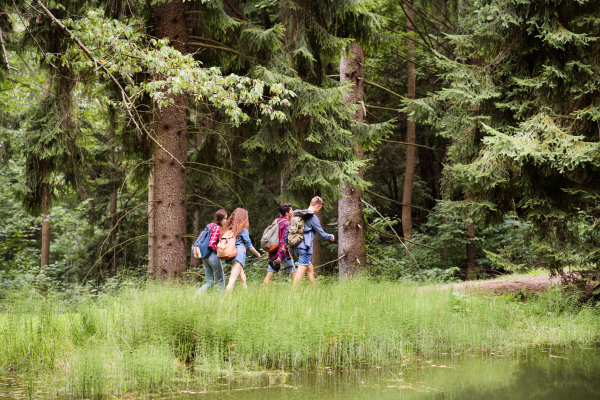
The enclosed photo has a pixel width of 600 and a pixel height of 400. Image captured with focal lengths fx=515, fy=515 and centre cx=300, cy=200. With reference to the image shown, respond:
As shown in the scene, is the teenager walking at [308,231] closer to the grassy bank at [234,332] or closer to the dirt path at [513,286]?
the grassy bank at [234,332]

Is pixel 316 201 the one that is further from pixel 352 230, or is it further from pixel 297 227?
pixel 352 230

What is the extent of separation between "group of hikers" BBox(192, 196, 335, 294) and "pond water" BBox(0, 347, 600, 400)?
2.76 meters

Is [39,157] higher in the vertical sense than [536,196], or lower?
higher

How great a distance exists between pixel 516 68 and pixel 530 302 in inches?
165

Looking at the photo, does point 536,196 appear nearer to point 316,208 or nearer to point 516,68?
point 516,68

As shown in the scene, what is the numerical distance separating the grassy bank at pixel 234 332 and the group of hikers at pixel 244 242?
80 cm

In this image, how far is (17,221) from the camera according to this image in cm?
1938

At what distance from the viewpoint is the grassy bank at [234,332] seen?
18.0 feet

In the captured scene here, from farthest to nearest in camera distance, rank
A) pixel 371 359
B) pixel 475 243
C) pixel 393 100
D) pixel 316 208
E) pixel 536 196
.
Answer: pixel 393 100 → pixel 475 243 → pixel 316 208 → pixel 536 196 → pixel 371 359

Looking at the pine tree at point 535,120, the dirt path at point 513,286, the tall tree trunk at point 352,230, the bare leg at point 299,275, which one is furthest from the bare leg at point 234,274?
the dirt path at point 513,286

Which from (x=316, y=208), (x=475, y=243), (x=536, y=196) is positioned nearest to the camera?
(x=536, y=196)

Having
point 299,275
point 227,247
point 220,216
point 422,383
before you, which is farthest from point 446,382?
point 220,216

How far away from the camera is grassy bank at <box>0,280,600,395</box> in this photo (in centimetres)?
549

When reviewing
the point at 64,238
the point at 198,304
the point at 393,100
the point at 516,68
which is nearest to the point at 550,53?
the point at 516,68
